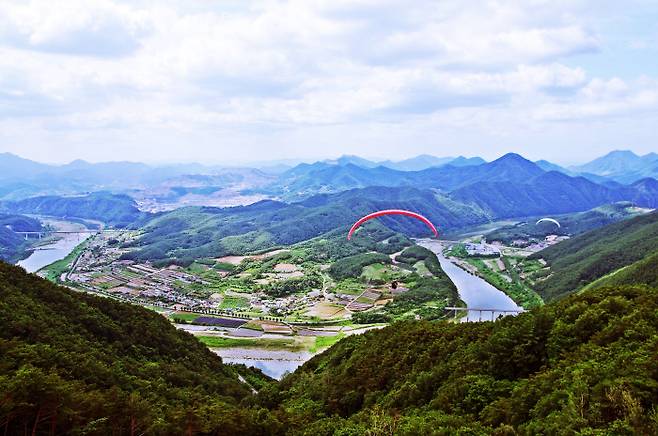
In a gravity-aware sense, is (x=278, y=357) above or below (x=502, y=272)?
below

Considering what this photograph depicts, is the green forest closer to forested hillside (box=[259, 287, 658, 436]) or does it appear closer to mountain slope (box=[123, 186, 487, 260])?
forested hillside (box=[259, 287, 658, 436])

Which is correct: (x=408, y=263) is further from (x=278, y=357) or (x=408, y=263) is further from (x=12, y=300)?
(x=12, y=300)

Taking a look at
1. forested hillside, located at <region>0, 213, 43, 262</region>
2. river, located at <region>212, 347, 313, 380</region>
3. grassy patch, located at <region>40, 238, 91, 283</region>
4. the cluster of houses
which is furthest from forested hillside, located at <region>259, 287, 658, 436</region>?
forested hillside, located at <region>0, 213, 43, 262</region>

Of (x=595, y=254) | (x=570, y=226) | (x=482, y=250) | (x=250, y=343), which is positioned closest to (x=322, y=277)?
(x=250, y=343)

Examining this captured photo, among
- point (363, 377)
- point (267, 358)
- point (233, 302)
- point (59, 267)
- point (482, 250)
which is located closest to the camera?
point (363, 377)

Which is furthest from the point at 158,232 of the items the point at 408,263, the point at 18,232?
the point at 408,263

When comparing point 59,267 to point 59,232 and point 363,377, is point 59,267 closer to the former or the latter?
point 59,232
